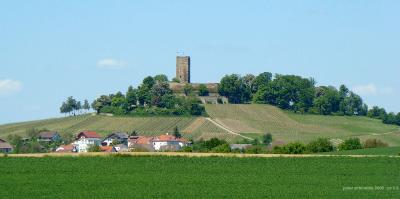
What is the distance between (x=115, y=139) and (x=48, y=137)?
8.88m

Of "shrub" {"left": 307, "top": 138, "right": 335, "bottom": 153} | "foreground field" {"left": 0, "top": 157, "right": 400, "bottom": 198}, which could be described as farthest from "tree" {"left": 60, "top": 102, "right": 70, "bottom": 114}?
"foreground field" {"left": 0, "top": 157, "right": 400, "bottom": 198}

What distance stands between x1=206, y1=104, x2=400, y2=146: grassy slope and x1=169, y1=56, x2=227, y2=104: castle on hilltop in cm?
941

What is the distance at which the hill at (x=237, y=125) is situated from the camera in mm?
134375

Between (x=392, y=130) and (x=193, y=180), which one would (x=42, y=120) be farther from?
(x=193, y=180)

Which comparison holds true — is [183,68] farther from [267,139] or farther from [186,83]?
[267,139]

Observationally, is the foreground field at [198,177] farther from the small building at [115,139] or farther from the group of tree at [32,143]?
the small building at [115,139]

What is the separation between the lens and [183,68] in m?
198

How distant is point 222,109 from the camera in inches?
6093

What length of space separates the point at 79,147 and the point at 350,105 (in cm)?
6162

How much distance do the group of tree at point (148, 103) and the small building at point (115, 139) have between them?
18613 millimetres

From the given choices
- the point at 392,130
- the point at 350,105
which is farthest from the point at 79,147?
the point at 350,105

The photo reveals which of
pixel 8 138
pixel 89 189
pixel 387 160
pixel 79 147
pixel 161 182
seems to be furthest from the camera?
pixel 8 138

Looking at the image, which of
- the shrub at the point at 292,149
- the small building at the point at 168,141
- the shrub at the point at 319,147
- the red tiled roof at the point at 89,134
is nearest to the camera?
the shrub at the point at 292,149

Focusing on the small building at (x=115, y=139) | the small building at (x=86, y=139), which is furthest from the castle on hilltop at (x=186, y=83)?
the small building at (x=86, y=139)
